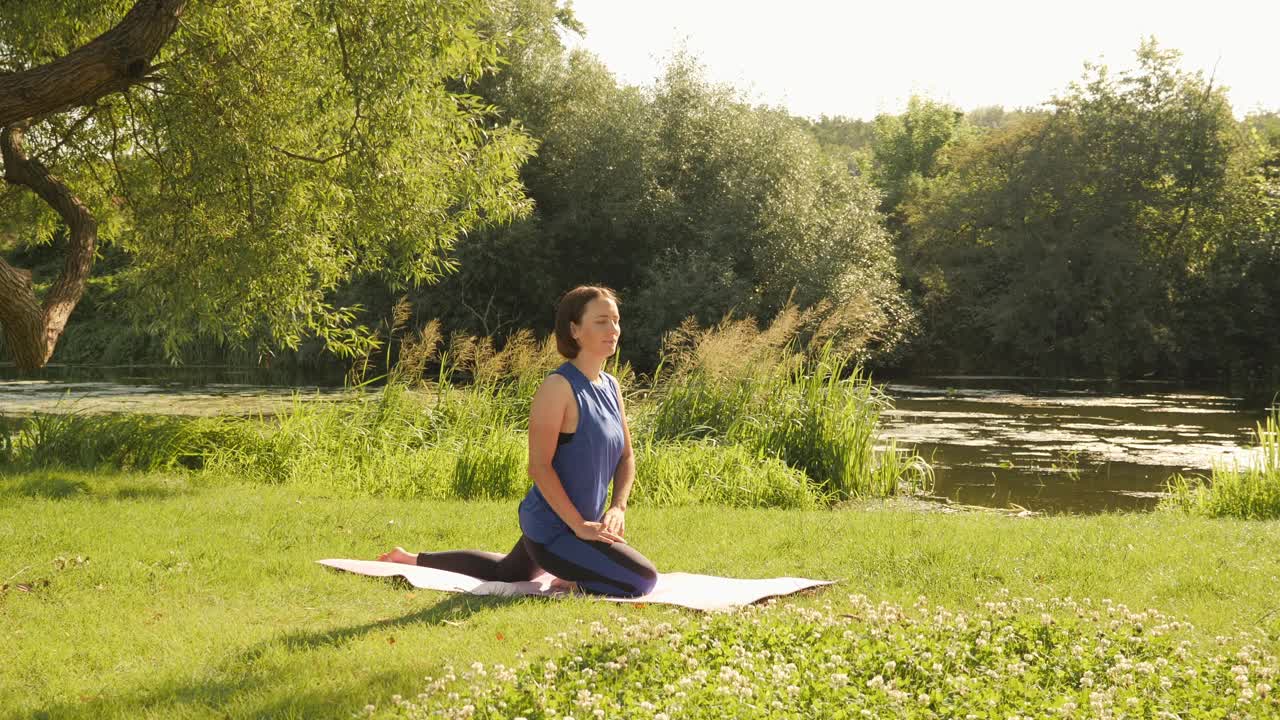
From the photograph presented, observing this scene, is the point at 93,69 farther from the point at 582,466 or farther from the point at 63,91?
the point at 582,466

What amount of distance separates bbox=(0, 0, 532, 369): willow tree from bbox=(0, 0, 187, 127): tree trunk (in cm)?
204

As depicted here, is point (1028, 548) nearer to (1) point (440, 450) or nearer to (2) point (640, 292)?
(1) point (440, 450)

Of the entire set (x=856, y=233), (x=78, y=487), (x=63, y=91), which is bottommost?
(x=78, y=487)

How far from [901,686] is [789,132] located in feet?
85.4

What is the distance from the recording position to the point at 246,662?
4176mm

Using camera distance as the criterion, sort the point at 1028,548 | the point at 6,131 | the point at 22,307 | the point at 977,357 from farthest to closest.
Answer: the point at 977,357
the point at 6,131
the point at 22,307
the point at 1028,548

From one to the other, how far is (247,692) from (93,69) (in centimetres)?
473

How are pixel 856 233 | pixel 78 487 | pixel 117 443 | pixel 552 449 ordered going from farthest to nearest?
pixel 856 233
pixel 117 443
pixel 78 487
pixel 552 449

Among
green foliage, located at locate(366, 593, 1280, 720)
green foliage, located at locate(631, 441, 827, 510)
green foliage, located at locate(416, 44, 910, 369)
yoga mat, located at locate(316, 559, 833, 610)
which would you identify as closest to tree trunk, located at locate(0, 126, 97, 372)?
yoga mat, located at locate(316, 559, 833, 610)

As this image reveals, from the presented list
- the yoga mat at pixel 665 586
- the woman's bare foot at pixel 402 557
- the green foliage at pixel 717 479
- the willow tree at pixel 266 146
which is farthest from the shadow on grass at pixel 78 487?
the green foliage at pixel 717 479

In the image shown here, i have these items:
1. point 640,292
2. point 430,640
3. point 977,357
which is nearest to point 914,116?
point 977,357

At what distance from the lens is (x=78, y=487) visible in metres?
8.88

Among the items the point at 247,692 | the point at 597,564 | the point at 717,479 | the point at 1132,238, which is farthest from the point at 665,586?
the point at 1132,238

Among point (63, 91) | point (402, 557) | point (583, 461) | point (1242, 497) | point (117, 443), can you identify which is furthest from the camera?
point (117, 443)
